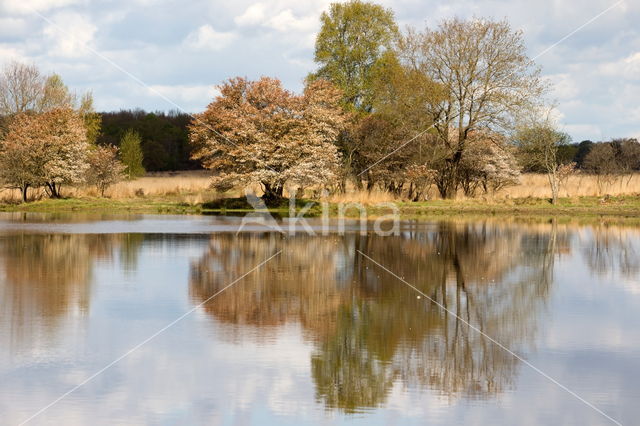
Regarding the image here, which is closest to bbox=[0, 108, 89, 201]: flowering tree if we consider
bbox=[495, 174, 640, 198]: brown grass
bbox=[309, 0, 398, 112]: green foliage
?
bbox=[309, 0, 398, 112]: green foliage

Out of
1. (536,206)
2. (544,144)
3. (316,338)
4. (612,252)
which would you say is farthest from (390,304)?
(544,144)

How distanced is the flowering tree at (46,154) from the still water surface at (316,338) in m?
28.7

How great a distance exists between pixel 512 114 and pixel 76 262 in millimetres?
32822

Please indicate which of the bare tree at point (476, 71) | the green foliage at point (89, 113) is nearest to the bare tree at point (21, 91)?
the green foliage at point (89, 113)

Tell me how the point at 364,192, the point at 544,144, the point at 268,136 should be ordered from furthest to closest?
the point at 544,144, the point at 364,192, the point at 268,136

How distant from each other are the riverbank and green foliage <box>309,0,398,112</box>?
18.0 meters

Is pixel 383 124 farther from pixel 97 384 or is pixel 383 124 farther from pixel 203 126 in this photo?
pixel 97 384

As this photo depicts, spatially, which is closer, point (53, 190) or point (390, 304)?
point (390, 304)

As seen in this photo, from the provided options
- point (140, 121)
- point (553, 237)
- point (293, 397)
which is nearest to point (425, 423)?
point (293, 397)

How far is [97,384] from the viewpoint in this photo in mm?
8438

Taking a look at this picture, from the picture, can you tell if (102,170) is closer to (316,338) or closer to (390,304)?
(390,304)

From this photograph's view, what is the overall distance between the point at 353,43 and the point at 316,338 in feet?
174

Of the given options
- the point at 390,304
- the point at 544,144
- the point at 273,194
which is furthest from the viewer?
the point at 544,144

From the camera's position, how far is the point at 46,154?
49219mm
